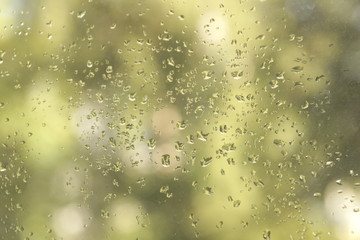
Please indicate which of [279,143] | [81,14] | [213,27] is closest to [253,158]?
[279,143]

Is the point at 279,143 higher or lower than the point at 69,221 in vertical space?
higher

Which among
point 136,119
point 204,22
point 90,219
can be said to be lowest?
point 90,219

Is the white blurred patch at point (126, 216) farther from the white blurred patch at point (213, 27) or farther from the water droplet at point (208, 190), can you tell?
the white blurred patch at point (213, 27)

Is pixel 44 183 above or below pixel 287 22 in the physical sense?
below

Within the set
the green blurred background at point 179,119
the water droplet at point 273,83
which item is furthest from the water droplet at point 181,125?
the water droplet at point 273,83

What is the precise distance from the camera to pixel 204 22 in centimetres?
58

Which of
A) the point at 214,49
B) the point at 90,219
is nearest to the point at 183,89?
the point at 214,49

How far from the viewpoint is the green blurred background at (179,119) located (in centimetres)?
55

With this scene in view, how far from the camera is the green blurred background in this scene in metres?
0.55

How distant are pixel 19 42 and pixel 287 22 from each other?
310 millimetres

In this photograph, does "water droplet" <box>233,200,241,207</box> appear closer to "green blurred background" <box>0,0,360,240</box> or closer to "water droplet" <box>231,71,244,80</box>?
"green blurred background" <box>0,0,360,240</box>

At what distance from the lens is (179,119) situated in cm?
58

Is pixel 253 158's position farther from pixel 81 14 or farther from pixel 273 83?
pixel 81 14

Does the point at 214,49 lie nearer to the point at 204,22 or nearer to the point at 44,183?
the point at 204,22
